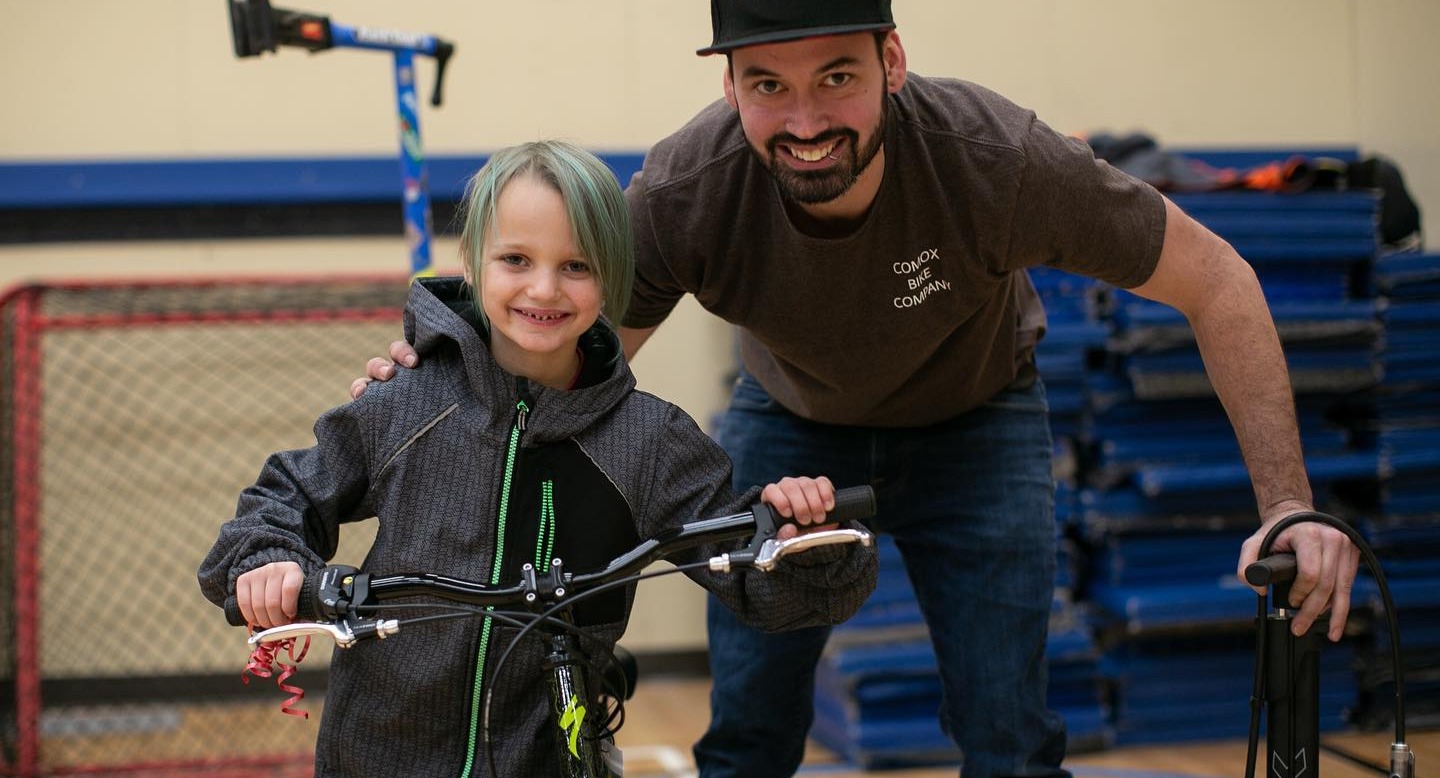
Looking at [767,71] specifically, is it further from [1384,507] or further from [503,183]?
[1384,507]

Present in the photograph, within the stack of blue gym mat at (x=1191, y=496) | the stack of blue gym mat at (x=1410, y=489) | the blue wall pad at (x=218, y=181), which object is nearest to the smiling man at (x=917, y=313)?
the stack of blue gym mat at (x=1191, y=496)

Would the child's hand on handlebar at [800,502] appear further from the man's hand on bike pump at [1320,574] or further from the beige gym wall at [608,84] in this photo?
the beige gym wall at [608,84]

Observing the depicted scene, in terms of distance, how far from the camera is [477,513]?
1912 millimetres

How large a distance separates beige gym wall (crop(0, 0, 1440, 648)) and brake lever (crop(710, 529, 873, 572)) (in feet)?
12.3

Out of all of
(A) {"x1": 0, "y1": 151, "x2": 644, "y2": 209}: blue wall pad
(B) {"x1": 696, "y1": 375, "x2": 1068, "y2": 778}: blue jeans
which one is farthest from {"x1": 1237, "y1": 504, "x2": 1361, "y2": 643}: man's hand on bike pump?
(A) {"x1": 0, "y1": 151, "x2": 644, "y2": 209}: blue wall pad

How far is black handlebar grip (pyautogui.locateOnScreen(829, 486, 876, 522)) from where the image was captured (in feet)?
5.52

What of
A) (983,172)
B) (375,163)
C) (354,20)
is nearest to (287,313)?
(375,163)

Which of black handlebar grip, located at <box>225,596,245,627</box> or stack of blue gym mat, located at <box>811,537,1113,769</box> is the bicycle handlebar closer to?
black handlebar grip, located at <box>225,596,245,627</box>

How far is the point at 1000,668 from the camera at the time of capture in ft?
7.97

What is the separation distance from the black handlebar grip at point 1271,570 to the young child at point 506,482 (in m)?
0.47

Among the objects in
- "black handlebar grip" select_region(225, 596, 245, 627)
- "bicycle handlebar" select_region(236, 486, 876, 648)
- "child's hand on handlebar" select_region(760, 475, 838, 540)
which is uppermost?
"child's hand on handlebar" select_region(760, 475, 838, 540)

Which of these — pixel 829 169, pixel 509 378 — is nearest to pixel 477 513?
pixel 509 378

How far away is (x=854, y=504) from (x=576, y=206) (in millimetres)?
567

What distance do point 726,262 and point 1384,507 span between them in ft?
9.97
